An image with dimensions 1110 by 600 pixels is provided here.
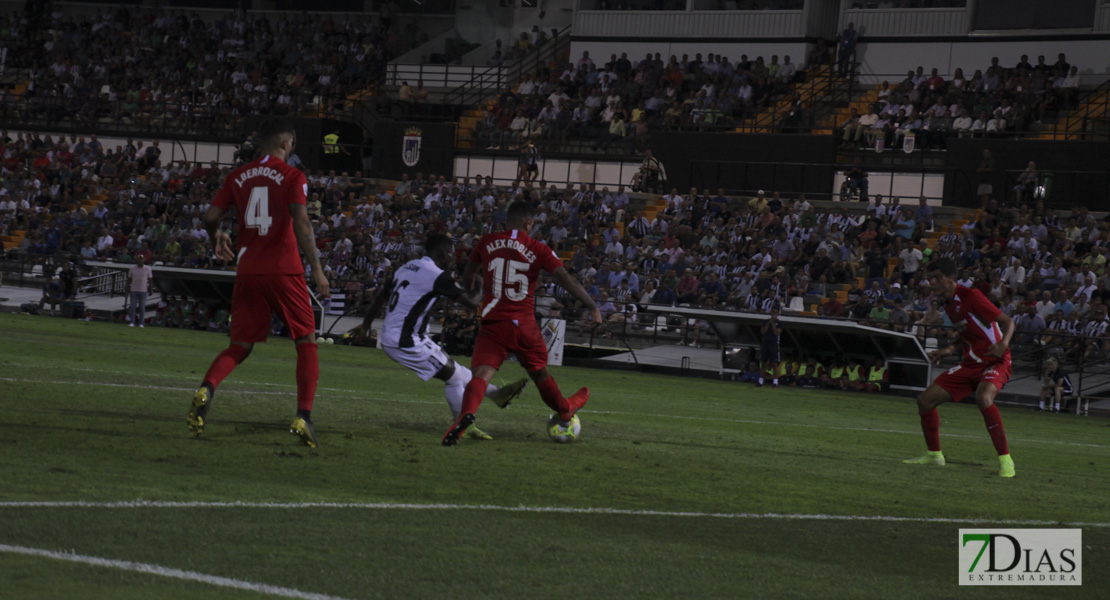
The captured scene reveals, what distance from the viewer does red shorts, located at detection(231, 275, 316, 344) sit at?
905 centimetres

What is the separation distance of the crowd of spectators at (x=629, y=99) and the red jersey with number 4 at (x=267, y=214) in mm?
28863

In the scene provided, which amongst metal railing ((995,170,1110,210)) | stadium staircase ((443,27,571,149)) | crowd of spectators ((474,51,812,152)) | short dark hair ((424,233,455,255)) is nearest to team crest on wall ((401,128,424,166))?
crowd of spectators ((474,51,812,152))

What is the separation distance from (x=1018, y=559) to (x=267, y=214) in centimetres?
554

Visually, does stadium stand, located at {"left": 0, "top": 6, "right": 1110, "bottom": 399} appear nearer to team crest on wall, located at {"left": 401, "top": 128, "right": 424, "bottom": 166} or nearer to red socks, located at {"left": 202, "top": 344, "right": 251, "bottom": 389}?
team crest on wall, located at {"left": 401, "top": 128, "right": 424, "bottom": 166}

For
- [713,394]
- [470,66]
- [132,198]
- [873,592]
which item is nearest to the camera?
[873,592]

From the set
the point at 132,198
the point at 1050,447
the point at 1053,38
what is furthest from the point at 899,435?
the point at 132,198

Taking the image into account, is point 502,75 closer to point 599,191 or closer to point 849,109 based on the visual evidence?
point 599,191

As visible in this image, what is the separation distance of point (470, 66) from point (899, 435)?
33968 millimetres

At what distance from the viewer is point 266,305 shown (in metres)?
9.23

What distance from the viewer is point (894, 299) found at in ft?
85.5

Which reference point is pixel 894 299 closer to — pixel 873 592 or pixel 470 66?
pixel 873 592

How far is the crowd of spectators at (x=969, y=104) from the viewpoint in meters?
33.2

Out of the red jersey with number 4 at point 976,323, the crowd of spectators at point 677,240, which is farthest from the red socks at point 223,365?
the crowd of spectators at point 677,240

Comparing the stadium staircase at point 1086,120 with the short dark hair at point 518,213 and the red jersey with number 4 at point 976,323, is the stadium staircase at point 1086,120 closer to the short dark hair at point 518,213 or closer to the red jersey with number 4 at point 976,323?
the red jersey with number 4 at point 976,323
